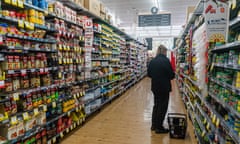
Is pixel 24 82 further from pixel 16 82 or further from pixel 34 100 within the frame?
pixel 34 100

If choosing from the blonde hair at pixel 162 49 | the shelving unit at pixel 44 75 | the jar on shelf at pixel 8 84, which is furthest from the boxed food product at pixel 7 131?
the blonde hair at pixel 162 49

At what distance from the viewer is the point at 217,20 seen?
2.23 meters

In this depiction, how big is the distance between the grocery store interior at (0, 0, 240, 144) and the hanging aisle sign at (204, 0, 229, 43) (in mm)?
11

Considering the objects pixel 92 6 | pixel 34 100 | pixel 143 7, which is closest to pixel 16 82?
pixel 34 100

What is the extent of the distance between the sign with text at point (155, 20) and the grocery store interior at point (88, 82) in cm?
516

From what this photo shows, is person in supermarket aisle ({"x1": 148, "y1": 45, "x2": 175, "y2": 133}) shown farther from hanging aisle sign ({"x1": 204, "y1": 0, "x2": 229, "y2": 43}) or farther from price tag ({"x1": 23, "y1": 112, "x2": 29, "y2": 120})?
price tag ({"x1": 23, "y1": 112, "x2": 29, "y2": 120})

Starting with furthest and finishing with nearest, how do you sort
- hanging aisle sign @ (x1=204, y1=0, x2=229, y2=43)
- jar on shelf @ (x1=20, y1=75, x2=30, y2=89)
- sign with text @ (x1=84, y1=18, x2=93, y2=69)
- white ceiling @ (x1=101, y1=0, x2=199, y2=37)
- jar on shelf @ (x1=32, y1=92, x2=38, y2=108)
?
white ceiling @ (x1=101, y1=0, x2=199, y2=37), sign with text @ (x1=84, y1=18, x2=93, y2=69), jar on shelf @ (x1=32, y1=92, x2=38, y2=108), jar on shelf @ (x1=20, y1=75, x2=30, y2=89), hanging aisle sign @ (x1=204, y1=0, x2=229, y2=43)

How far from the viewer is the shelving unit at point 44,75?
2373 millimetres

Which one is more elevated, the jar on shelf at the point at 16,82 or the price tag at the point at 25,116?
the jar on shelf at the point at 16,82

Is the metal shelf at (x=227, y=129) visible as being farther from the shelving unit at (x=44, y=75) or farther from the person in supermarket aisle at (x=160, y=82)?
the shelving unit at (x=44, y=75)

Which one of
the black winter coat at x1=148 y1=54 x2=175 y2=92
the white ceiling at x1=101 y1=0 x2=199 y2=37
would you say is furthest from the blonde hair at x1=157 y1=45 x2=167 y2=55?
the white ceiling at x1=101 y1=0 x2=199 y2=37

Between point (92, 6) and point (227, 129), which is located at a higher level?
point (92, 6)

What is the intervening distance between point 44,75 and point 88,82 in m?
1.84

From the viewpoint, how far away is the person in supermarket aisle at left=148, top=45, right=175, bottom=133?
3750mm
